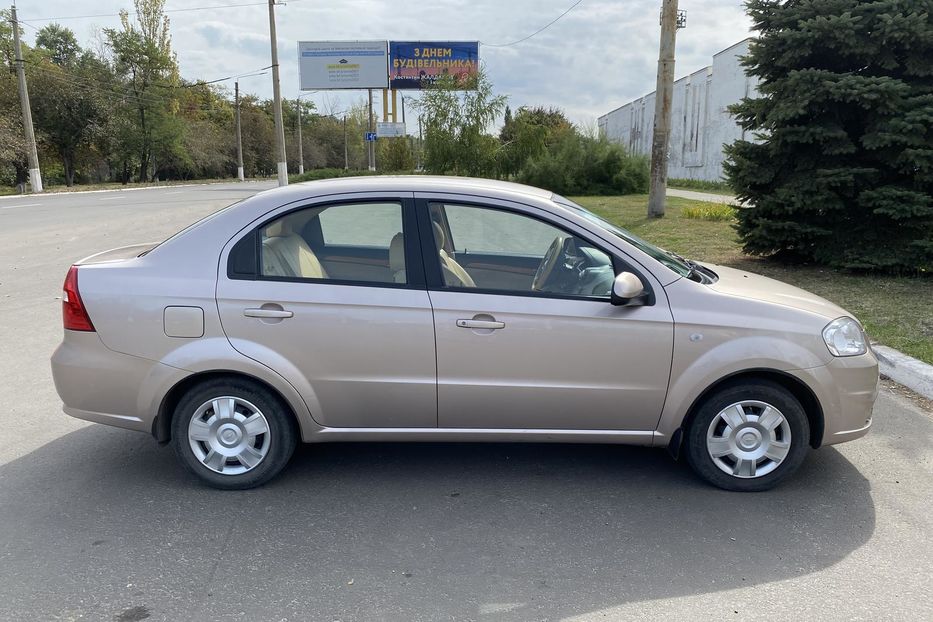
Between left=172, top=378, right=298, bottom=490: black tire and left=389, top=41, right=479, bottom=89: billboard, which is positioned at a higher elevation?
Answer: left=389, top=41, right=479, bottom=89: billboard

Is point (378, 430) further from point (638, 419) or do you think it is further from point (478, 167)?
point (478, 167)

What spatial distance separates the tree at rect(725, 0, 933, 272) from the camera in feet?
29.2

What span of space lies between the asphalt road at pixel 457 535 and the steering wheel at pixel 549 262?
1.14m

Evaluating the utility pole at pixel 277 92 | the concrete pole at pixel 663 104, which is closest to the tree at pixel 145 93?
the utility pole at pixel 277 92

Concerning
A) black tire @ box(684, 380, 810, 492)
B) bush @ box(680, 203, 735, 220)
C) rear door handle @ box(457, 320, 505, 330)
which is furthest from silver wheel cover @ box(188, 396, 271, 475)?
bush @ box(680, 203, 735, 220)

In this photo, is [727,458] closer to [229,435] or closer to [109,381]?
[229,435]

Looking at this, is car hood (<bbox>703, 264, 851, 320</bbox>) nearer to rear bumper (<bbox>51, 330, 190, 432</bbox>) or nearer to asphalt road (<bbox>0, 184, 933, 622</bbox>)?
asphalt road (<bbox>0, 184, 933, 622</bbox>)

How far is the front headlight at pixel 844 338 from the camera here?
12.5 ft

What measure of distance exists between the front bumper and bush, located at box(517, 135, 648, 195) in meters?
26.0

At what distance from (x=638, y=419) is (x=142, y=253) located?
301 cm

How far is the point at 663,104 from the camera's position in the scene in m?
16.9

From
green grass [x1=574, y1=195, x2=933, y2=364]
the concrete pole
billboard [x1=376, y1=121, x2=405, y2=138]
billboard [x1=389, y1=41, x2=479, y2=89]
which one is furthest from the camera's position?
billboard [x1=376, y1=121, x2=405, y2=138]

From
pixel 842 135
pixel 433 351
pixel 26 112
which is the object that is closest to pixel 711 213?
pixel 842 135

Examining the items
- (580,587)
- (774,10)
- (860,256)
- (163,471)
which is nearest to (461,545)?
(580,587)
